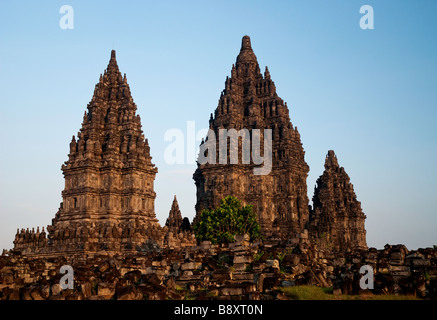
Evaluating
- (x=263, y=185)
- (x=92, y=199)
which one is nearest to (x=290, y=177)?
(x=263, y=185)

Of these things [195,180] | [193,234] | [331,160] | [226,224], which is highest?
[331,160]

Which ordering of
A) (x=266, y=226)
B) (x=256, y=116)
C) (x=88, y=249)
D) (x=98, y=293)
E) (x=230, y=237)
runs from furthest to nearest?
(x=256, y=116) → (x=266, y=226) → (x=230, y=237) → (x=88, y=249) → (x=98, y=293)

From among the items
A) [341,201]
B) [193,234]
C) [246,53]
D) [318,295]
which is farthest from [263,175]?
[318,295]

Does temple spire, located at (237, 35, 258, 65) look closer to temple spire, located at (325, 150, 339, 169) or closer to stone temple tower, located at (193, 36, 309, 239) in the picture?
stone temple tower, located at (193, 36, 309, 239)

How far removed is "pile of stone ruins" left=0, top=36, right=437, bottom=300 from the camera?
1884 cm

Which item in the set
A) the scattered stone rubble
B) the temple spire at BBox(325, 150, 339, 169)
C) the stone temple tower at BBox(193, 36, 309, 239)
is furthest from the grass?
the temple spire at BBox(325, 150, 339, 169)

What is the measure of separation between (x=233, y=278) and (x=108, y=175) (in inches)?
1351

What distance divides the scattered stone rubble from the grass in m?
0.37

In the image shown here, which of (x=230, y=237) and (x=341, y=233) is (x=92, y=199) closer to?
(x=230, y=237)

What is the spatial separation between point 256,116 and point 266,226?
54.0ft

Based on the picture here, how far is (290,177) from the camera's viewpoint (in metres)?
69.5

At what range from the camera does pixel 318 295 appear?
54.0ft

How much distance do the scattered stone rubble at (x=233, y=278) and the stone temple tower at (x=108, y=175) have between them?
76.1 ft

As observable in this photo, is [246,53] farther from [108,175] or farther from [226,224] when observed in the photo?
[108,175]
